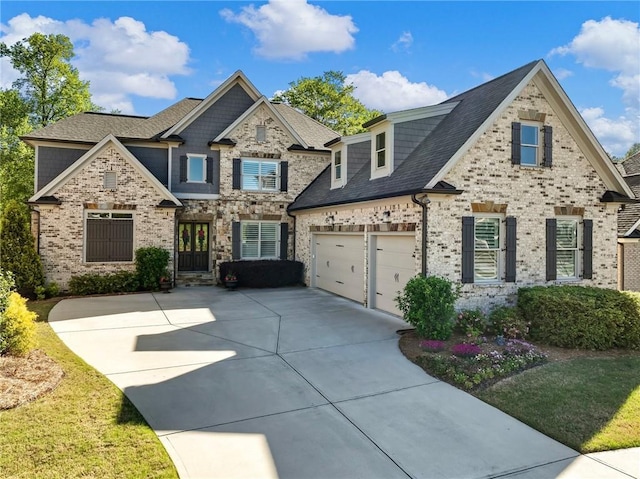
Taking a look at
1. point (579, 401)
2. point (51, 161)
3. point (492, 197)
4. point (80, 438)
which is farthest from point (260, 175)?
point (579, 401)

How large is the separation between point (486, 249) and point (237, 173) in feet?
36.9

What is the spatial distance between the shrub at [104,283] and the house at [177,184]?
0.35 m

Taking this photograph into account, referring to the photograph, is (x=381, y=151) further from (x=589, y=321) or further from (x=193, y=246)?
(x=193, y=246)

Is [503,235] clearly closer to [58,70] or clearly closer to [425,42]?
[425,42]

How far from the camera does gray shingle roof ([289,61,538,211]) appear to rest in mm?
10320

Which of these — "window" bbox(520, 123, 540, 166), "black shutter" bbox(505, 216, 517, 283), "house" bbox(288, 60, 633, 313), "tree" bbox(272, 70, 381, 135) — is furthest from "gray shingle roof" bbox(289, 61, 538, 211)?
"tree" bbox(272, 70, 381, 135)

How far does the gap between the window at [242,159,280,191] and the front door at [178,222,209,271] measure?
2955 mm

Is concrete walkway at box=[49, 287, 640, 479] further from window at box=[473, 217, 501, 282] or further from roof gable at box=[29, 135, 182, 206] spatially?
roof gable at box=[29, 135, 182, 206]

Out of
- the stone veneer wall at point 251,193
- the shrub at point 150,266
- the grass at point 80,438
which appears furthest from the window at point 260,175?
the grass at point 80,438

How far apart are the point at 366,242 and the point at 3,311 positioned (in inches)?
352

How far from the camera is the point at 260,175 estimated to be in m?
18.3

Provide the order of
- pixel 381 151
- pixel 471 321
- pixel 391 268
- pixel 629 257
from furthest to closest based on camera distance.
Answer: pixel 629 257 → pixel 381 151 → pixel 391 268 → pixel 471 321

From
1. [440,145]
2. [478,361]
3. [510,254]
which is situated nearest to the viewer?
[478,361]

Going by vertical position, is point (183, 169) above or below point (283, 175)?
above
